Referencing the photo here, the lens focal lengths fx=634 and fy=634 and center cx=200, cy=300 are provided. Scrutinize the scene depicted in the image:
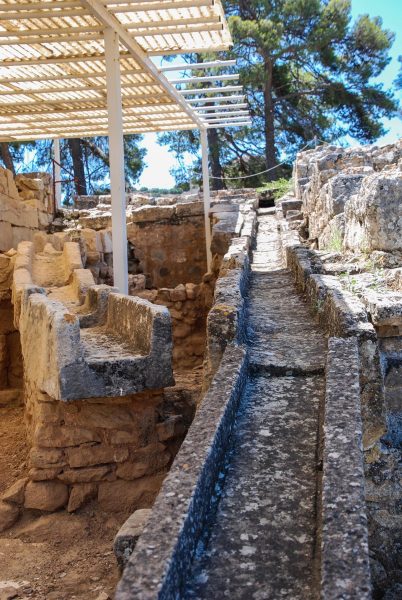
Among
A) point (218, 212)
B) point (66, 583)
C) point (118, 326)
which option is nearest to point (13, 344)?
point (118, 326)

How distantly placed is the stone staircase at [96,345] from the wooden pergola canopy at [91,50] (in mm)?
3164

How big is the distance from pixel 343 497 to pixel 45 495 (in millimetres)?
2602

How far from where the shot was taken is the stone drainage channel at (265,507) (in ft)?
6.50

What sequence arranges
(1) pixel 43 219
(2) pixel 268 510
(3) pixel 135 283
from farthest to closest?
(3) pixel 135 283
(1) pixel 43 219
(2) pixel 268 510

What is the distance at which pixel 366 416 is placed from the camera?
11.9 feet

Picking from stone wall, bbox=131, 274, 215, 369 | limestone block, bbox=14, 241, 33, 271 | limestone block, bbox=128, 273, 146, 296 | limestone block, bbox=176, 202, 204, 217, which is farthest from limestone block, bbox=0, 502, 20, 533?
limestone block, bbox=176, 202, 204, 217

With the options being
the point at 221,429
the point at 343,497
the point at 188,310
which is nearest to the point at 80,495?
the point at 221,429

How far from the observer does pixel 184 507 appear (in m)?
2.24

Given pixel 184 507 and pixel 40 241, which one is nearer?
pixel 184 507

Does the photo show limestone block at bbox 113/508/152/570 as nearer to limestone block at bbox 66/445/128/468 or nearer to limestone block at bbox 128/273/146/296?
limestone block at bbox 66/445/128/468

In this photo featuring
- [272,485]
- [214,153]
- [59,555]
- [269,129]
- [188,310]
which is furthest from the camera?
[214,153]

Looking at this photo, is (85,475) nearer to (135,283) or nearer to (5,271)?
(5,271)

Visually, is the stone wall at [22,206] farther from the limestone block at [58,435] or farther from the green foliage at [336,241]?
the limestone block at [58,435]

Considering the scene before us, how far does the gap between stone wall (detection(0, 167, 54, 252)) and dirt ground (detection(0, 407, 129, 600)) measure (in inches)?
160
